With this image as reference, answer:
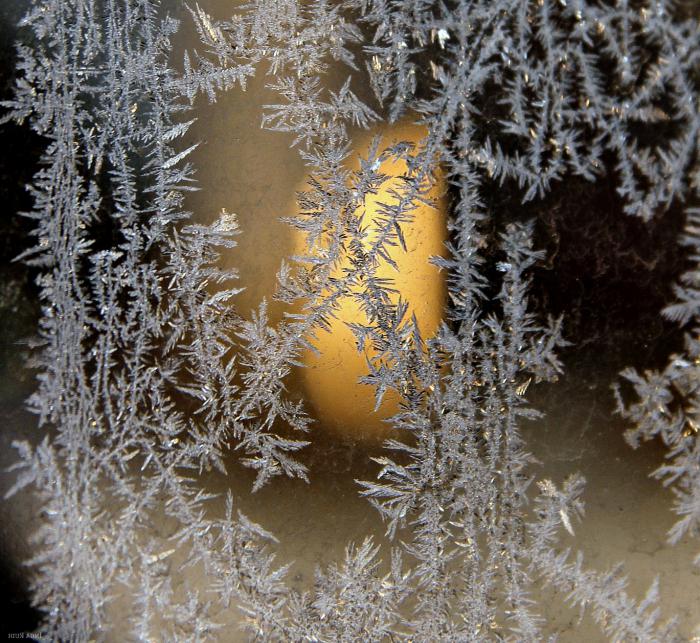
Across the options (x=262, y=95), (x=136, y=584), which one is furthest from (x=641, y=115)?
(x=136, y=584)

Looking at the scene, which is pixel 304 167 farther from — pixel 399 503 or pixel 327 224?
pixel 399 503

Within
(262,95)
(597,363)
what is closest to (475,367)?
(597,363)

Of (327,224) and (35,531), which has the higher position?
(327,224)

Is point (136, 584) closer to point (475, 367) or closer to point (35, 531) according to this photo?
point (35, 531)

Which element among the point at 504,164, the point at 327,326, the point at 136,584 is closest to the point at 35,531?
the point at 136,584

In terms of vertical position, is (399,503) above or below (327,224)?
below

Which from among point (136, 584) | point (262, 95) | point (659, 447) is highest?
point (262, 95)
